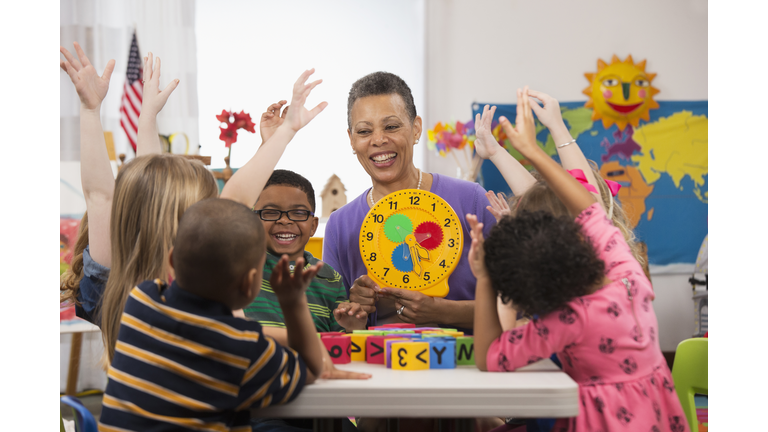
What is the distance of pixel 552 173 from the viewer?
1.39 m

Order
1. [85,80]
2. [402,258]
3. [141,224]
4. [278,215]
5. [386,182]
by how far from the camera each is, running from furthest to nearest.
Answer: [386,182] < [278,215] < [402,258] < [85,80] < [141,224]

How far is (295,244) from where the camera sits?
2012 mm

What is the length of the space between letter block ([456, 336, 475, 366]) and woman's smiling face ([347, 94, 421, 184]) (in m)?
0.92

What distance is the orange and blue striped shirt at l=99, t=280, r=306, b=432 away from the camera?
3.49ft

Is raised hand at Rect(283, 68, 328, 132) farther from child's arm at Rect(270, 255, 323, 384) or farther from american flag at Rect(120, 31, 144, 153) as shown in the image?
american flag at Rect(120, 31, 144, 153)

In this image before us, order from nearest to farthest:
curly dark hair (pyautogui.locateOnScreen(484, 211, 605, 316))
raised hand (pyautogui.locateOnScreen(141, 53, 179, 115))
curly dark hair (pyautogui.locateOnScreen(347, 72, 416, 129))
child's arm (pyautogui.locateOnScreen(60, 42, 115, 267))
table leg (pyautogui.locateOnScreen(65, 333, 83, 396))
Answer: curly dark hair (pyautogui.locateOnScreen(484, 211, 605, 316))
child's arm (pyautogui.locateOnScreen(60, 42, 115, 267))
raised hand (pyautogui.locateOnScreen(141, 53, 179, 115))
curly dark hair (pyautogui.locateOnScreen(347, 72, 416, 129))
table leg (pyautogui.locateOnScreen(65, 333, 83, 396))

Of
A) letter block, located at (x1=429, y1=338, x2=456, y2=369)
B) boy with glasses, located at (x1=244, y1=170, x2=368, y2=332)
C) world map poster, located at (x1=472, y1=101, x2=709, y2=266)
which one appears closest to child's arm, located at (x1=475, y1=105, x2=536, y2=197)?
boy with glasses, located at (x1=244, y1=170, x2=368, y2=332)

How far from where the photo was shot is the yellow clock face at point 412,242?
1.90m

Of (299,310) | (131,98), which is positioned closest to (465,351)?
(299,310)

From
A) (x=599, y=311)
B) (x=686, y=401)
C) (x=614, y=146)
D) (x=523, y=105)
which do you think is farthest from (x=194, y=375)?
(x=614, y=146)

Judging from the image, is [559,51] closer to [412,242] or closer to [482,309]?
[412,242]

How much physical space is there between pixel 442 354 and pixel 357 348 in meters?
0.24

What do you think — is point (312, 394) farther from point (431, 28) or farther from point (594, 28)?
point (594, 28)

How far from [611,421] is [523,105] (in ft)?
2.69
